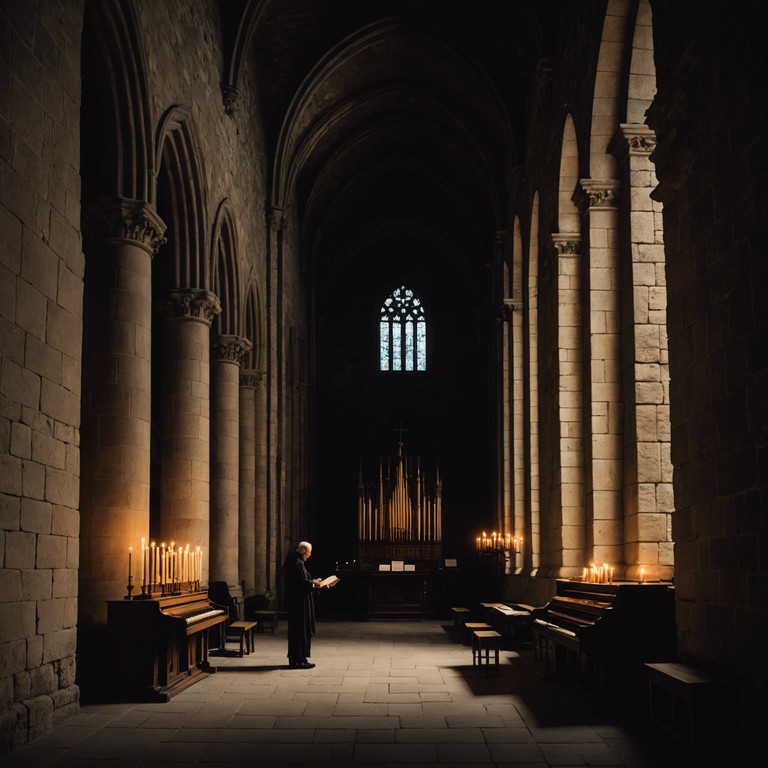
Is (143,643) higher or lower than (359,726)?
higher

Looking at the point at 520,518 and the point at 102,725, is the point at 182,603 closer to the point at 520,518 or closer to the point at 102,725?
the point at 102,725

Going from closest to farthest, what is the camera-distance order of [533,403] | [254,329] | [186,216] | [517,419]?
[186,216] < [533,403] < [254,329] < [517,419]

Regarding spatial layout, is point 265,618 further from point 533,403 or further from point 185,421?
point 533,403

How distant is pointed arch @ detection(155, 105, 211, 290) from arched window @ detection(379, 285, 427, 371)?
1881cm

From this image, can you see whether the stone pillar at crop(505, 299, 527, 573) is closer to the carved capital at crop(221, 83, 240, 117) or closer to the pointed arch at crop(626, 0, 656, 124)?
the carved capital at crop(221, 83, 240, 117)

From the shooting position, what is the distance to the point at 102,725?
7.86 m

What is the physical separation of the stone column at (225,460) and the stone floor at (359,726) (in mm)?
5766

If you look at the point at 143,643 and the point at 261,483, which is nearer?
the point at 143,643

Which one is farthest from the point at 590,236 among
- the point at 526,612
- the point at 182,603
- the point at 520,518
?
the point at 520,518

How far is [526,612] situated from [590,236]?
16.9 ft

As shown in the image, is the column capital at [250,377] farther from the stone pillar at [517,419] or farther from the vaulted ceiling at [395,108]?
the stone pillar at [517,419]

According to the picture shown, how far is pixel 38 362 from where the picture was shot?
7754mm

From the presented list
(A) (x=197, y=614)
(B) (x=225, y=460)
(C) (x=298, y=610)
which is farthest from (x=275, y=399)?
(A) (x=197, y=614)

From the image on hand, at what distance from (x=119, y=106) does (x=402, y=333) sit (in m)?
22.8
